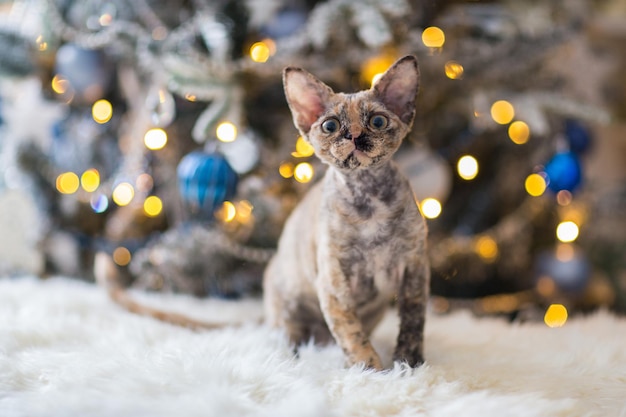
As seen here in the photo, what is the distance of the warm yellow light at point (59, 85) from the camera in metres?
1.68

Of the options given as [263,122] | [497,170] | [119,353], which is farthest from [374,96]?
[497,170]

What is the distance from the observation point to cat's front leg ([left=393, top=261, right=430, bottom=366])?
0.84 meters

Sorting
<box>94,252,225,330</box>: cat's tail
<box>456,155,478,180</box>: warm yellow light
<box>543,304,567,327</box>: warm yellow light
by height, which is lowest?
<box>543,304,567,327</box>: warm yellow light

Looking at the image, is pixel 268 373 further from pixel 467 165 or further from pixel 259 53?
pixel 467 165

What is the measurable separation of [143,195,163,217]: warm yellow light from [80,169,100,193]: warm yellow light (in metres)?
0.16

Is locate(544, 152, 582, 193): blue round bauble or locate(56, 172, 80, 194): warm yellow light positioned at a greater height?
locate(544, 152, 582, 193): blue round bauble

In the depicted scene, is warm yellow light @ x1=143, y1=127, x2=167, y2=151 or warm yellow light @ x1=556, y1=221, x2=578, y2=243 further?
warm yellow light @ x1=556, y1=221, x2=578, y2=243

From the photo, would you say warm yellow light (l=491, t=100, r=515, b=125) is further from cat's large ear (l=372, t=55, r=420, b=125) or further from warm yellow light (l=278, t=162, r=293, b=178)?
cat's large ear (l=372, t=55, r=420, b=125)

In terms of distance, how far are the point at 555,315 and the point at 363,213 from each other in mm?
983

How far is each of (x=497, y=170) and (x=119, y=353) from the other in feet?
4.36

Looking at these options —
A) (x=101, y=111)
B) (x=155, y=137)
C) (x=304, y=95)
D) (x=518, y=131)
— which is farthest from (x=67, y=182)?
(x=518, y=131)

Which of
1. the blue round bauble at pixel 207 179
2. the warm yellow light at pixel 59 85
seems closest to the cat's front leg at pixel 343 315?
the blue round bauble at pixel 207 179

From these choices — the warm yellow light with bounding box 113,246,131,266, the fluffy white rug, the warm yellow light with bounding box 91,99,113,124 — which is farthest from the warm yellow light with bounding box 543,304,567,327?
the warm yellow light with bounding box 91,99,113,124

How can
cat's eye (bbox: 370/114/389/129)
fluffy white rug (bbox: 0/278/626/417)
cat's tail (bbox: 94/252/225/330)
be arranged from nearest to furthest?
fluffy white rug (bbox: 0/278/626/417)
cat's eye (bbox: 370/114/389/129)
cat's tail (bbox: 94/252/225/330)
